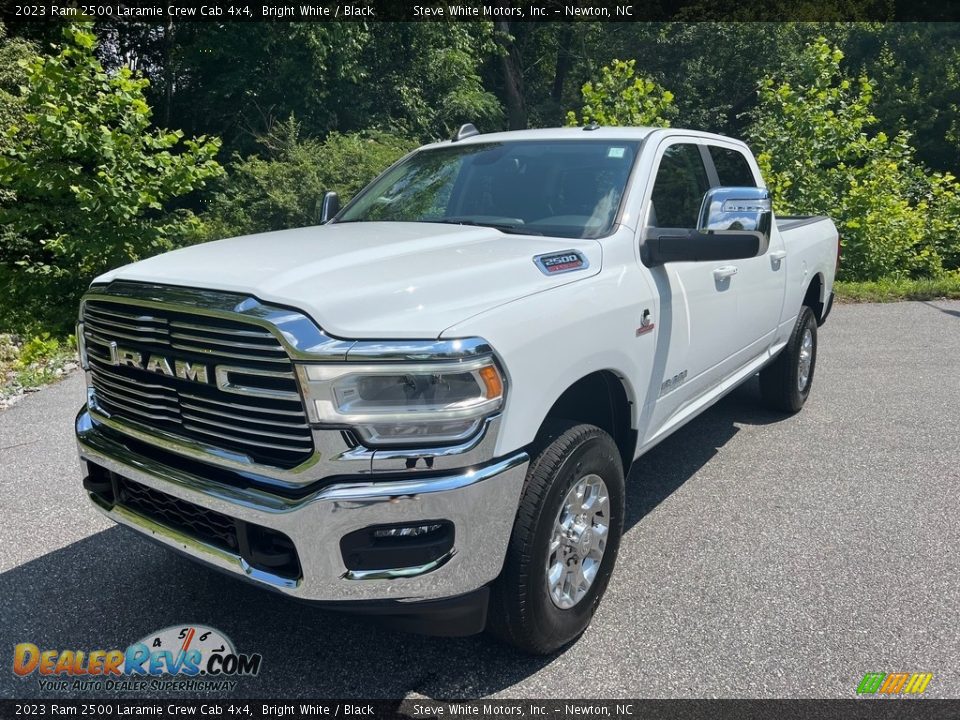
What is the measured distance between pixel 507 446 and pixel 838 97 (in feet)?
43.8

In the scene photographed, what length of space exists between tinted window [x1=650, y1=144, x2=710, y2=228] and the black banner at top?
39.9 feet

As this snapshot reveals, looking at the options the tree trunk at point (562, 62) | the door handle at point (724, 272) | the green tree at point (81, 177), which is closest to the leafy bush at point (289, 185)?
the green tree at point (81, 177)

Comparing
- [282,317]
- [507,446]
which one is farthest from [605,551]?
[282,317]

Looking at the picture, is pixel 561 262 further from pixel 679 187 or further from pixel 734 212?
pixel 679 187

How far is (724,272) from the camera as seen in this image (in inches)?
152

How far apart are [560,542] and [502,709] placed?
23.1 inches

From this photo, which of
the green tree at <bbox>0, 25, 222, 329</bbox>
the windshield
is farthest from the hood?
the green tree at <bbox>0, 25, 222, 329</bbox>

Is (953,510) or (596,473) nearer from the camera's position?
(596,473)

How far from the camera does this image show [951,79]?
23500 millimetres

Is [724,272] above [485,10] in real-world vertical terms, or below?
below

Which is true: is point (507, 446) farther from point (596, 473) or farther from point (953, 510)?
point (953, 510)

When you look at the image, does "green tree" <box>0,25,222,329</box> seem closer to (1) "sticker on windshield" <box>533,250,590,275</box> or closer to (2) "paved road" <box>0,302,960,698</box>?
(2) "paved road" <box>0,302,960,698</box>

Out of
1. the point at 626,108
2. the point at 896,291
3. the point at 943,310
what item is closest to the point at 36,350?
the point at 626,108

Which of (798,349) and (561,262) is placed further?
(798,349)
